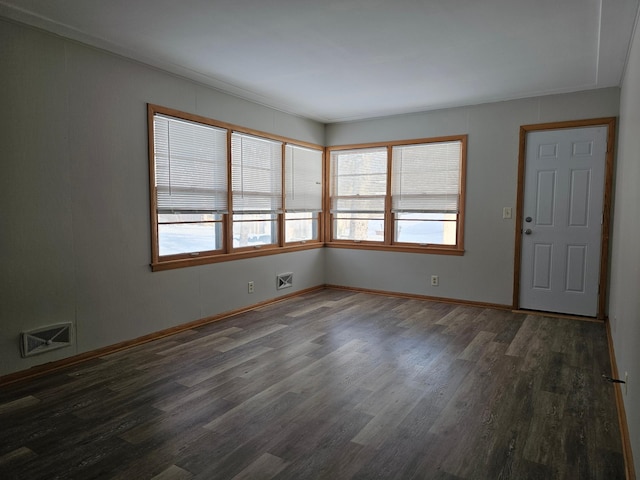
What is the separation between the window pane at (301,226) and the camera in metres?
5.85

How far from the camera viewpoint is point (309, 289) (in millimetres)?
6188

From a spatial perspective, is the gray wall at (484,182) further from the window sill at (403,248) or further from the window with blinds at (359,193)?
the window with blinds at (359,193)

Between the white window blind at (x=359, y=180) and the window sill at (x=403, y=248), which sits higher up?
the white window blind at (x=359, y=180)

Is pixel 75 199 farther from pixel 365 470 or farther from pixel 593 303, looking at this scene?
pixel 593 303

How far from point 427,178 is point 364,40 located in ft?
8.87

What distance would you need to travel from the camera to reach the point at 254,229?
523cm

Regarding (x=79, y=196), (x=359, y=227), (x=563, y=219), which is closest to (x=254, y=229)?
(x=359, y=227)

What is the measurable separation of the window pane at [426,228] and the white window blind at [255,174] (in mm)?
1719

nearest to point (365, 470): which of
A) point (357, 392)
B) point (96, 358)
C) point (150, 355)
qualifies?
point (357, 392)

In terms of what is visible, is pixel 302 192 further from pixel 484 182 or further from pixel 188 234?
pixel 484 182

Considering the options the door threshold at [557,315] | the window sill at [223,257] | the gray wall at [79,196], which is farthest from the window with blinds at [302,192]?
the door threshold at [557,315]

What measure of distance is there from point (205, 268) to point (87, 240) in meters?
1.30

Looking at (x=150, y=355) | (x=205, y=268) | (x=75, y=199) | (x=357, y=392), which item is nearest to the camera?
(x=357, y=392)

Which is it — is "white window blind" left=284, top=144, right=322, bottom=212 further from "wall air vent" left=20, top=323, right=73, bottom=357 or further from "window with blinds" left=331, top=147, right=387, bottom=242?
"wall air vent" left=20, top=323, right=73, bottom=357
